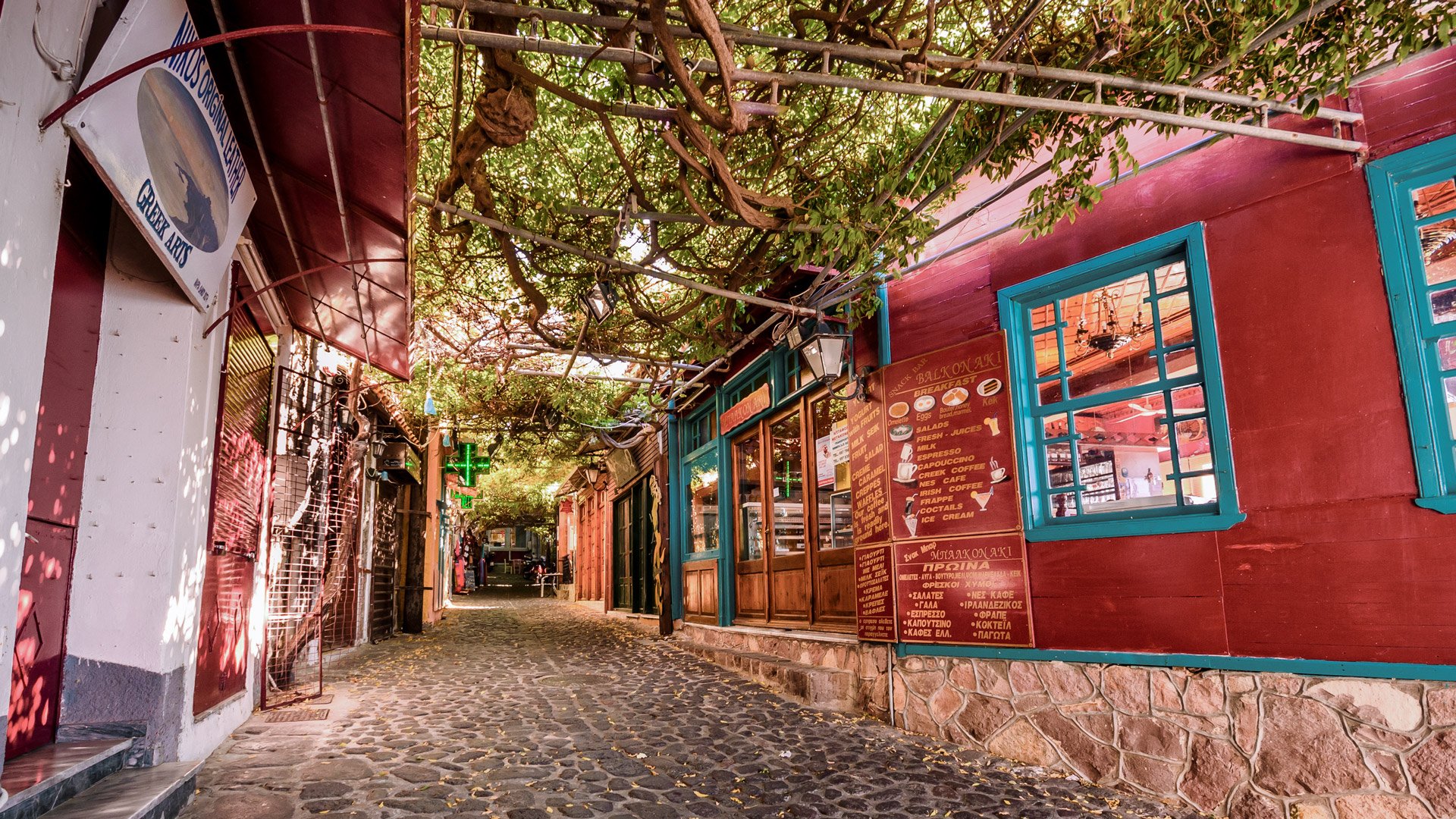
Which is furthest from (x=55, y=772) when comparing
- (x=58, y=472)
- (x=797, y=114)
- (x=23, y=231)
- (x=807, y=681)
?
(x=797, y=114)

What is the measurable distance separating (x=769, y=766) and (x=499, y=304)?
771 cm

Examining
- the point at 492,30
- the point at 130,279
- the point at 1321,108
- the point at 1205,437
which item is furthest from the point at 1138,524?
the point at 130,279

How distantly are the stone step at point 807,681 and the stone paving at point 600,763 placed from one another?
0.62 ft

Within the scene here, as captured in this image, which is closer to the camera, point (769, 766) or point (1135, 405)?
point (769, 766)

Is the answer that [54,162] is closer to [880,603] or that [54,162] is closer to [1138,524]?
[1138,524]

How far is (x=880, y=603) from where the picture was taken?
6.80m

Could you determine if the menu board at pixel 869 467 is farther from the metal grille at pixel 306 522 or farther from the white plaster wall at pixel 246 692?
the white plaster wall at pixel 246 692

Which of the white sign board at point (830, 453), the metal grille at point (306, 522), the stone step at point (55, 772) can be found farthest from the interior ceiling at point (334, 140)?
the white sign board at point (830, 453)

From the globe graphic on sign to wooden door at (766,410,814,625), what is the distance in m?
6.19

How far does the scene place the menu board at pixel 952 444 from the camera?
5953 millimetres

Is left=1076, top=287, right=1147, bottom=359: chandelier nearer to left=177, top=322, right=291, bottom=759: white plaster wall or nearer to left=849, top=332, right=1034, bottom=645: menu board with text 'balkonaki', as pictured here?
left=849, top=332, right=1034, bottom=645: menu board with text 'balkonaki'

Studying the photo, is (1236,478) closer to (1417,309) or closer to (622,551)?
(1417,309)

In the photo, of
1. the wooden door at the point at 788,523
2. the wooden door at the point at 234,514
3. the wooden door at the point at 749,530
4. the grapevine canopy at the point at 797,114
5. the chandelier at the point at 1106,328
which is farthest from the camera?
the wooden door at the point at 749,530

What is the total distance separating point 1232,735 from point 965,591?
196cm
